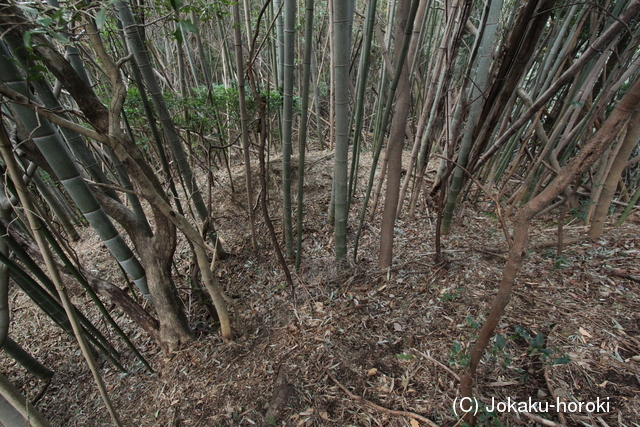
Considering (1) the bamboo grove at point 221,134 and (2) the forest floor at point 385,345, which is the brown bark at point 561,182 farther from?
(2) the forest floor at point 385,345

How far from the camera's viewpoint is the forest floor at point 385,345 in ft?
3.94

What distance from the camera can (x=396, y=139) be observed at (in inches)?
64.2

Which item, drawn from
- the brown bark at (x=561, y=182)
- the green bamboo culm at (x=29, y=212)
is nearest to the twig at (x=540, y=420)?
the brown bark at (x=561, y=182)

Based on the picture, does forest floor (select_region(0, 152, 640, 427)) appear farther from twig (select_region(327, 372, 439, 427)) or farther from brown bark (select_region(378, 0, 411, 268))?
brown bark (select_region(378, 0, 411, 268))

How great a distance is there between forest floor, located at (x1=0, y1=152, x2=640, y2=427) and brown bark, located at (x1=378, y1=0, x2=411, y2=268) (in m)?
0.26

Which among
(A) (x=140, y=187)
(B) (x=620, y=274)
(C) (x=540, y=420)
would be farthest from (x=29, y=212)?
A: (B) (x=620, y=274)

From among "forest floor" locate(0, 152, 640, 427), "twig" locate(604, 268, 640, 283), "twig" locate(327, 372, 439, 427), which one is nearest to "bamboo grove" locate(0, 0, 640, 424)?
"forest floor" locate(0, 152, 640, 427)

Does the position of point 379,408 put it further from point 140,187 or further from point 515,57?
point 515,57

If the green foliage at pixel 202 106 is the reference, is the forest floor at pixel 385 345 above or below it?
below

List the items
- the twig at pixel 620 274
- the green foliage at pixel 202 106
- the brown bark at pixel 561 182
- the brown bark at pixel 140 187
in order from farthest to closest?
the green foliage at pixel 202 106
the twig at pixel 620 274
the brown bark at pixel 140 187
the brown bark at pixel 561 182

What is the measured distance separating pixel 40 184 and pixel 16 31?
150 cm

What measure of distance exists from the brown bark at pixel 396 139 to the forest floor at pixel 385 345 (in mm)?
261

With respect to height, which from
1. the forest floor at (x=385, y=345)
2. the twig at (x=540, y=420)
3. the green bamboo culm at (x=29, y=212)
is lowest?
the forest floor at (x=385, y=345)

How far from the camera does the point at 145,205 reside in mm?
3260
